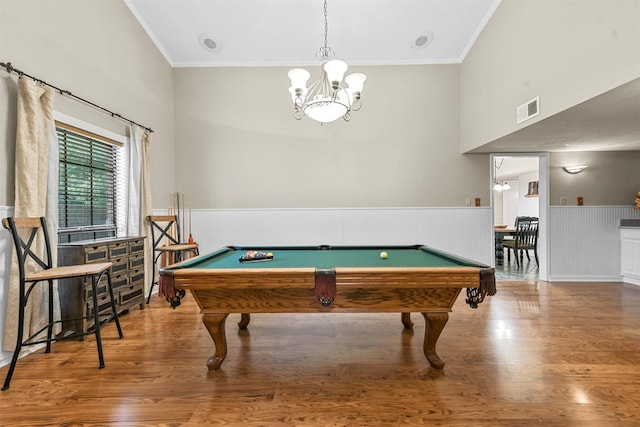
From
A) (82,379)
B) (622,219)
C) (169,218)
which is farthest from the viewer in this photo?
(622,219)

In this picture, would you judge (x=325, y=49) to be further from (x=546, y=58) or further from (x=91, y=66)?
(x=91, y=66)

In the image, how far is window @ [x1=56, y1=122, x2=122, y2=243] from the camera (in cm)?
282

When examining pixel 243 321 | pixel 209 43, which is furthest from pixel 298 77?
pixel 209 43

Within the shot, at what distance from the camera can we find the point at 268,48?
14.8 ft

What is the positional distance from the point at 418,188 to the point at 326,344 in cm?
326

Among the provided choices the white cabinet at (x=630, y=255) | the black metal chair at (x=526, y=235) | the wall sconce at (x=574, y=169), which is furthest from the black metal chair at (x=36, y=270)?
the white cabinet at (x=630, y=255)

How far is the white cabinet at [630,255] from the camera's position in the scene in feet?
14.1

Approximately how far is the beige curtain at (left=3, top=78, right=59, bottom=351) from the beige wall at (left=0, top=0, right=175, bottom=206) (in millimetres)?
126

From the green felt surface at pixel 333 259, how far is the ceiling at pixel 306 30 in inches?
123

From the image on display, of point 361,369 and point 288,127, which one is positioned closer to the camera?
point 361,369

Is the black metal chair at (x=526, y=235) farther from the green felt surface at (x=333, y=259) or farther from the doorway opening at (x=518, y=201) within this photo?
the green felt surface at (x=333, y=259)

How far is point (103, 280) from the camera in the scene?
2828mm

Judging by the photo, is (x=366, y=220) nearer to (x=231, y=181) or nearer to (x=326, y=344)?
(x=231, y=181)

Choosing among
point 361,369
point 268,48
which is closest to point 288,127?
point 268,48
